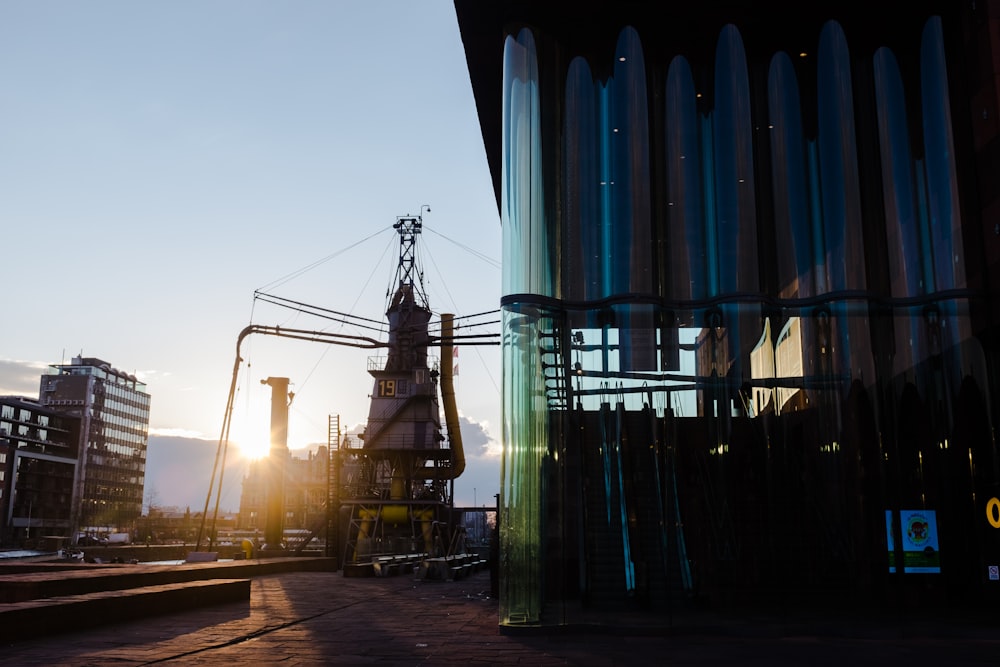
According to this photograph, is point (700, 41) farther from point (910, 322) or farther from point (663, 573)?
point (663, 573)

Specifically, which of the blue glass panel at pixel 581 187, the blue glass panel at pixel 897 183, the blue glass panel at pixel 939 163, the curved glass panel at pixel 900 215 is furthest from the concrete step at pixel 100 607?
the blue glass panel at pixel 939 163

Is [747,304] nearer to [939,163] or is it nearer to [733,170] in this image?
[733,170]

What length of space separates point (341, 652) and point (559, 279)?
6.66 meters

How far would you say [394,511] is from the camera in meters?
54.2

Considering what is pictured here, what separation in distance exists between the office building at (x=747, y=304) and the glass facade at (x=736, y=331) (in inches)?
1.5

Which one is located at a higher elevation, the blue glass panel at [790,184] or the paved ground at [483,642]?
the blue glass panel at [790,184]

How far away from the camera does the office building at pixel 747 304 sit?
13.5m

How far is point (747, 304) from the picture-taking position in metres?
14.2

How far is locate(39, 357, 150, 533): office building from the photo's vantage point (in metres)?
153

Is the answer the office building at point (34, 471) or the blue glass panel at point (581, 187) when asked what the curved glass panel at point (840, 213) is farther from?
the office building at point (34, 471)

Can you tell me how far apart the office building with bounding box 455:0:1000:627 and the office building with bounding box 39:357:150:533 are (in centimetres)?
14798

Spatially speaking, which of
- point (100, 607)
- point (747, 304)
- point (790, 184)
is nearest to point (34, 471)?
point (100, 607)

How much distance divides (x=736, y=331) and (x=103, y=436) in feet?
550

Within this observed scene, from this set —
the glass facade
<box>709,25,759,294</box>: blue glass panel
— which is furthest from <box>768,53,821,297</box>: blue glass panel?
<box>709,25,759,294</box>: blue glass panel
